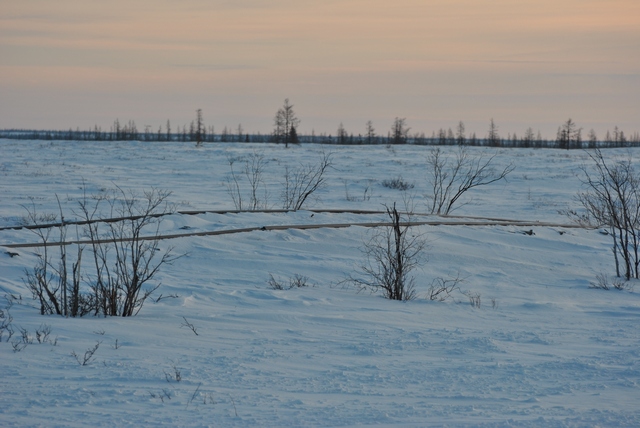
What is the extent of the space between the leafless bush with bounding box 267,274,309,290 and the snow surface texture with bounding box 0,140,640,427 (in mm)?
310

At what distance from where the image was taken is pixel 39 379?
191 inches

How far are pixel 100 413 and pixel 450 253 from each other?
966cm

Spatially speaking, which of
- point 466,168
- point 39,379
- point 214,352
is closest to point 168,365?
point 214,352

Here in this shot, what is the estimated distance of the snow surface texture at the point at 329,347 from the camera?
4406 millimetres

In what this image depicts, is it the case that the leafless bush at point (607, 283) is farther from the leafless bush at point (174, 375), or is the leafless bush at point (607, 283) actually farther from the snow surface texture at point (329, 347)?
the leafless bush at point (174, 375)

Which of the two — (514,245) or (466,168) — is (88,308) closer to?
(514,245)

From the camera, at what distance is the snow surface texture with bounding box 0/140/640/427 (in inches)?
173

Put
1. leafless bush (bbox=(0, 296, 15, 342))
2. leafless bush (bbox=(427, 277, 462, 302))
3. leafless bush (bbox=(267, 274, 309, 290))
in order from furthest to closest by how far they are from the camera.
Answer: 1. leafless bush (bbox=(267, 274, 309, 290))
2. leafless bush (bbox=(427, 277, 462, 302))
3. leafless bush (bbox=(0, 296, 15, 342))

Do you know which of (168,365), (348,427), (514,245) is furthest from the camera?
(514,245)

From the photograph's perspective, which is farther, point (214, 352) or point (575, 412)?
point (214, 352)

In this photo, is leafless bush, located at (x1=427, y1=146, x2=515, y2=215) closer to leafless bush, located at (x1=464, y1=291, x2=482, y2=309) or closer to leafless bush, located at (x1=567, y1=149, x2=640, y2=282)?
leafless bush, located at (x1=567, y1=149, x2=640, y2=282)

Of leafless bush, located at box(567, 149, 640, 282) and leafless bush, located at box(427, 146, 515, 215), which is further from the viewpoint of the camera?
leafless bush, located at box(427, 146, 515, 215)

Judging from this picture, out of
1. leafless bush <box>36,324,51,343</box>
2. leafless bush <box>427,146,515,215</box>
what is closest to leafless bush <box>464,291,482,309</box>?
leafless bush <box>36,324,51,343</box>

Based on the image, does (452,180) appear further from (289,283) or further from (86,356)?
(86,356)
